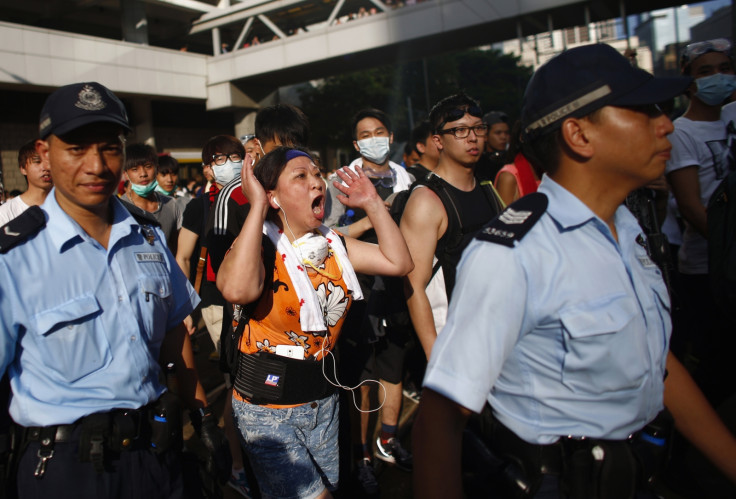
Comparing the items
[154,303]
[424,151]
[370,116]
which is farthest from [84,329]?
[424,151]

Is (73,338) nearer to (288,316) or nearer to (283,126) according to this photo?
(288,316)

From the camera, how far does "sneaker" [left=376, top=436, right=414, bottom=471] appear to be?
3.68 meters

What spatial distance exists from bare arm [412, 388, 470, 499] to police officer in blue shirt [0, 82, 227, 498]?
106cm

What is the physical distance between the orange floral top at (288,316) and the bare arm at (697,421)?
55.2 inches

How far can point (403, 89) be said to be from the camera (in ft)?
108

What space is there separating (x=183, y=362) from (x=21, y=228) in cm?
91

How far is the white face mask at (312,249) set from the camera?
2.50 m

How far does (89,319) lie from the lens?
1844 millimetres

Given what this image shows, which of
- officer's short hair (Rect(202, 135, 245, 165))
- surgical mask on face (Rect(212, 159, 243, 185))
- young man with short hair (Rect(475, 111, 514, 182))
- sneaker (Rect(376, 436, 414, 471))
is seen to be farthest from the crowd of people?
young man with short hair (Rect(475, 111, 514, 182))

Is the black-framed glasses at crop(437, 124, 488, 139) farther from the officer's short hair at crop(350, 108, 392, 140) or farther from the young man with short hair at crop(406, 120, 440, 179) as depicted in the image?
the officer's short hair at crop(350, 108, 392, 140)

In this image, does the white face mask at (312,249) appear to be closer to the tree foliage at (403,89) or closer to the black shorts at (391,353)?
the black shorts at (391,353)

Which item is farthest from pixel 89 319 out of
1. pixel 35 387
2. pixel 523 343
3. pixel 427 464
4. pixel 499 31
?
pixel 499 31

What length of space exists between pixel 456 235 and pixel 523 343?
1.78 meters

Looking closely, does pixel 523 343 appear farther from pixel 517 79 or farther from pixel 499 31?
pixel 517 79
